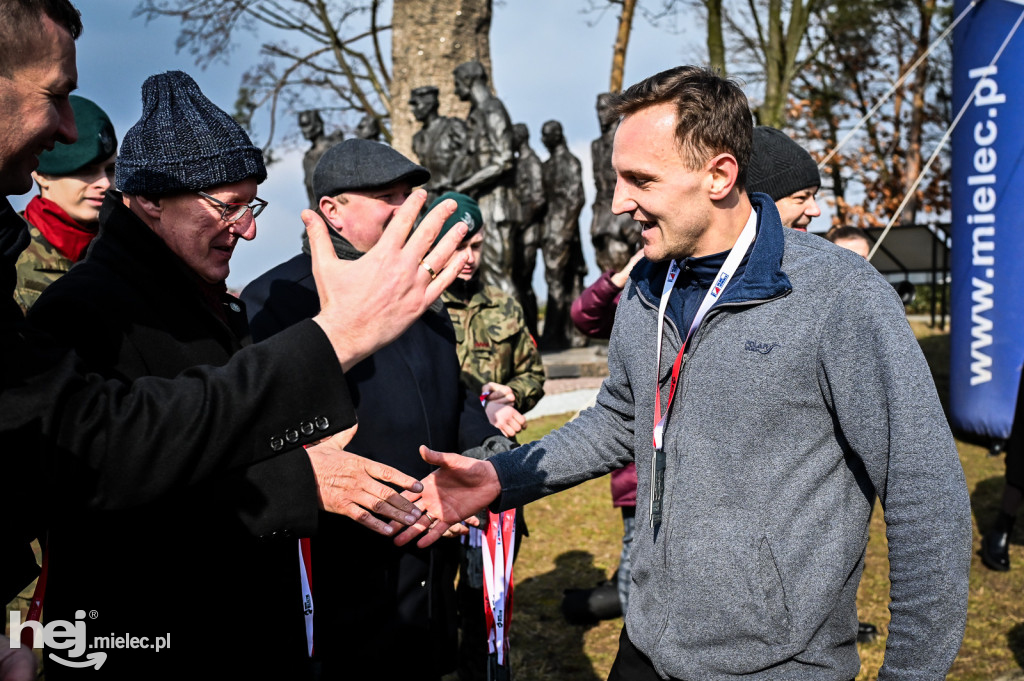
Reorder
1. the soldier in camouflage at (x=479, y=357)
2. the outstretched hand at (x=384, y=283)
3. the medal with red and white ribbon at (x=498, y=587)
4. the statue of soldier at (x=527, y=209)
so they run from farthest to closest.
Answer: the statue of soldier at (x=527, y=209)
the soldier in camouflage at (x=479, y=357)
the medal with red and white ribbon at (x=498, y=587)
the outstretched hand at (x=384, y=283)

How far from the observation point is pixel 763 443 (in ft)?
6.72

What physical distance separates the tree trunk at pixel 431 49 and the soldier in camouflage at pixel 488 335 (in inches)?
364

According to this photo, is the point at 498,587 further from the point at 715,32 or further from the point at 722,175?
the point at 715,32

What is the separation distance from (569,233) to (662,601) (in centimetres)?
1287

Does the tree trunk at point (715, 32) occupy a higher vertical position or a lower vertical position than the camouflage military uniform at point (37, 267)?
higher

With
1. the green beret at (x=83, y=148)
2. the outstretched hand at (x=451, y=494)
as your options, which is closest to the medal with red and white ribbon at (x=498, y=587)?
the outstretched hand at (x=451, y=494)

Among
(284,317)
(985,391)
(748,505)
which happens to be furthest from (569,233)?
(748,505)

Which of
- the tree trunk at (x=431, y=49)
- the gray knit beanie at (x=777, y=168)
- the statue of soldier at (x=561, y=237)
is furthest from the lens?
the statue of soldier at (x=561, y=237)

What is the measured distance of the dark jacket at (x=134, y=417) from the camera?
144 cm

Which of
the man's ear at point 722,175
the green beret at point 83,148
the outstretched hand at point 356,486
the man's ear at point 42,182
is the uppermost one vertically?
the green beret at point 83,148

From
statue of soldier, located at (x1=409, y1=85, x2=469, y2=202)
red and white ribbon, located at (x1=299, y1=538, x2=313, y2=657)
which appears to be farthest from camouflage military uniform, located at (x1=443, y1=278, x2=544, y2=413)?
statue of soldier, located at (x1=409, y1=85, x2=469, y2=202)

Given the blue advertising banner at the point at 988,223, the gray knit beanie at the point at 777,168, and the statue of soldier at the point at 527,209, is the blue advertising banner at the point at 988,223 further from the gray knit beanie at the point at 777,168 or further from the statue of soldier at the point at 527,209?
the statue of soldier at the point at 527,209

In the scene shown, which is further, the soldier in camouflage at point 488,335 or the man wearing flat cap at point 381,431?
the soldier in camouflage at point 488,335

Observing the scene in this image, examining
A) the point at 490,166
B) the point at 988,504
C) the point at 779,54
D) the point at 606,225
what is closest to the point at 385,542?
the point at 988,504
